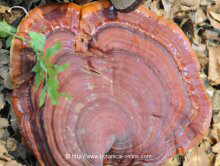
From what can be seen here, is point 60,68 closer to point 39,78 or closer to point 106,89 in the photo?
point 39,78

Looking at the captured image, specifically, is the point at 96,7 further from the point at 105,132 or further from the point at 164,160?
the point at 164,160

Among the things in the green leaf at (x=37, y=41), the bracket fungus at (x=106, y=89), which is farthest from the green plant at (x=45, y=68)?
the bracket fungus at (x=106, y=89)

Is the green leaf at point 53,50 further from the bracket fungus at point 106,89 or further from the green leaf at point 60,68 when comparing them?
the bracket fungus at point 106,89

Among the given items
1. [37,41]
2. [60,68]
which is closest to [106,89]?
[60,68]

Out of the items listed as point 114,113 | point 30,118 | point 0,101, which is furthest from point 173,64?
point 0,101

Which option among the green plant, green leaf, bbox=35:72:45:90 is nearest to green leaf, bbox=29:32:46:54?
the green plant

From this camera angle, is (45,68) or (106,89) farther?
(106,89)

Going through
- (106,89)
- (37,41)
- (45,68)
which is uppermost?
(37,41)
